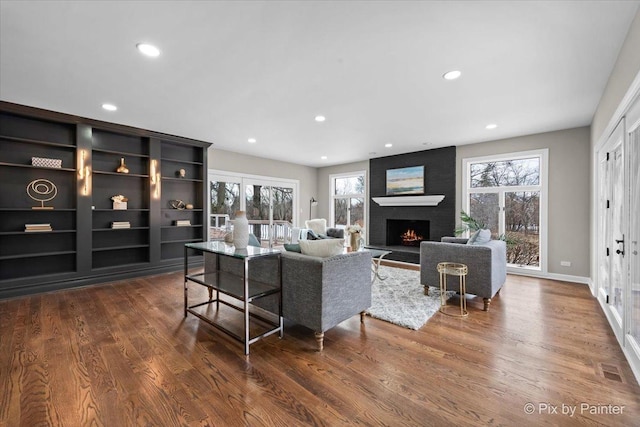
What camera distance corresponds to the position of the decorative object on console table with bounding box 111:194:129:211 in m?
4.73

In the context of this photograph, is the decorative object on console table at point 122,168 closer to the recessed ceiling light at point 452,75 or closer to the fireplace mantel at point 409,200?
the recessed ceiling light at point 452,75

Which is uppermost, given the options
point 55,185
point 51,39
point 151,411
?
point 51,39

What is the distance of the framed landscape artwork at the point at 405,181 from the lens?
636cm

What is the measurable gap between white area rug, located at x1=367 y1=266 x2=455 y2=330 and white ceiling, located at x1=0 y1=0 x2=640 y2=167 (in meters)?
2.53

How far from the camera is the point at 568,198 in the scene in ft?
15.3

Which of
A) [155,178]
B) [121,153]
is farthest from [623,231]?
[121,153]

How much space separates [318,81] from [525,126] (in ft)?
12.0

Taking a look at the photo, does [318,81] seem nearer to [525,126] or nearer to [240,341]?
[240,341]

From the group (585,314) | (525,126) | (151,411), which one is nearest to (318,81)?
(151,411)

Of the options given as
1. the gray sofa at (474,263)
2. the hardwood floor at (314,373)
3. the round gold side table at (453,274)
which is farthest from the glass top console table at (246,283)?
the gray sofa at (474,263)

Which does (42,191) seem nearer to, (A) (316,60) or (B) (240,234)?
(B) (240,234)

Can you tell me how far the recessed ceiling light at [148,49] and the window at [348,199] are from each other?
5.71 meters

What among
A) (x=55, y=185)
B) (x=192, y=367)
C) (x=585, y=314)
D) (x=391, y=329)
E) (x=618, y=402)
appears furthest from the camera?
(x=55, y=185)

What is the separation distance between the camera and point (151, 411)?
1675mm
